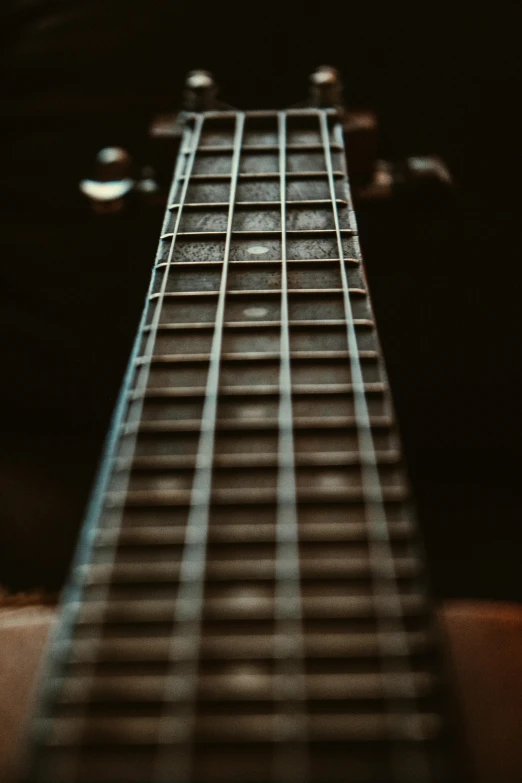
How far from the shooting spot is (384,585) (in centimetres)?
51

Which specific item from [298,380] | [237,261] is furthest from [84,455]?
[298,380]

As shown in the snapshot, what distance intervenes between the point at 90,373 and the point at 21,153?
1.22 feet

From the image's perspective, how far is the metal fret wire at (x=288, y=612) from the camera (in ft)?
1.42

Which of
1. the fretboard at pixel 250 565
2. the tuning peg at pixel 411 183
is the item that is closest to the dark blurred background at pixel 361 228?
the tuning peg at pixel 411 183

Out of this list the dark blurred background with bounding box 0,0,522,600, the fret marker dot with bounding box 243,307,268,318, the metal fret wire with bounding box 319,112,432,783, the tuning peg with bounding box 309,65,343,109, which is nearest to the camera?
the metal fret wire with bounding box 319,112,432,783

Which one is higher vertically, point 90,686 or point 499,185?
point 499,185

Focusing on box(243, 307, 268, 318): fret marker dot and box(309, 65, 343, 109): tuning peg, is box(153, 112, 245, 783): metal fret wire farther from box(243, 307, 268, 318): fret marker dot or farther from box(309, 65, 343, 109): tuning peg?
box(309, 65, 343, 109): tuning peg

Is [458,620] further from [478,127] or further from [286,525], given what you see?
[478,127]

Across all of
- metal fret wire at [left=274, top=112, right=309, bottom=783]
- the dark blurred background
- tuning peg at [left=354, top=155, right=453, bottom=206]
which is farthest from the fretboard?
the dark blurred background

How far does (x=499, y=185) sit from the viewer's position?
114cm

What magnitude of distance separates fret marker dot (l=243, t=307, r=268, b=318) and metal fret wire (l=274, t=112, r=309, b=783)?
73 millimetres

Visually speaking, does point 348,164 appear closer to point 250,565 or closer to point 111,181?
point 111,181

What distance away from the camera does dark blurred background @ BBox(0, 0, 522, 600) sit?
113cm

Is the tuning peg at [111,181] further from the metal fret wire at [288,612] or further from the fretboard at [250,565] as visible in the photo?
the metal fret wire at [288,612]
